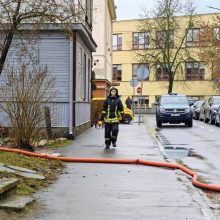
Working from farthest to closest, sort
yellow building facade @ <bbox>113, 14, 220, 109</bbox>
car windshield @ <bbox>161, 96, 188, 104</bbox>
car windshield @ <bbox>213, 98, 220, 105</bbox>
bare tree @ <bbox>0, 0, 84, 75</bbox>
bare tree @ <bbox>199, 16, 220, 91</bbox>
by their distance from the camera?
yellow building facade @ <bbox>113, 14, 220, 109</bbox> → bare tree @ <bbox>199, 16, 220, 91</bbox> → car windshield @ <bbox>213, 98, 220, 105</bbox> → car windshield @ <bbox>161, 96, 188, 104</bbox> → bare tree @ <bbox>0, 0, 84, 75</bbox>

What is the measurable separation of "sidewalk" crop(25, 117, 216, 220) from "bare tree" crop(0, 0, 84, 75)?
3.37 m

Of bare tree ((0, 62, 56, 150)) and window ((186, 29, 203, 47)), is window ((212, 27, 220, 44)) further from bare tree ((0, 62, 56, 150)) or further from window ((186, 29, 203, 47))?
bare tree ((0, 62, 56, 150))

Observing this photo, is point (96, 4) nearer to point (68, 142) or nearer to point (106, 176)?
point (68, 142)

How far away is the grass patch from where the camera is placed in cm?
807

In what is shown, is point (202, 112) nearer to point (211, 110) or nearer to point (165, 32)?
point (211, 110)

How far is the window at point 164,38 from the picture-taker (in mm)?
54438

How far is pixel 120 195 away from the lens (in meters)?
7.93

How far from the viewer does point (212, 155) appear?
1388cm

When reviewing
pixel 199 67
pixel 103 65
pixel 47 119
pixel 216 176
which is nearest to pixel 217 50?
pixel 103 65

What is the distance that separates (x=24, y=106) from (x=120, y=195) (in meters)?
5.81

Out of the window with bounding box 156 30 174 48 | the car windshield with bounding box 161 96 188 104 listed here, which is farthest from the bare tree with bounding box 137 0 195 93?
the car windshield with bounding box 161 96 188 104

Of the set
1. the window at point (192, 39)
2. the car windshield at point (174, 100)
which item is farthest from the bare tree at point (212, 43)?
the car windshield at point (174, 100)

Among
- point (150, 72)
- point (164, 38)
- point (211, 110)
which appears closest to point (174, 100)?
point (211, 110)

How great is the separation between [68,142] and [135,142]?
2.23m
